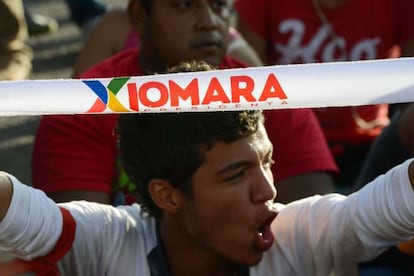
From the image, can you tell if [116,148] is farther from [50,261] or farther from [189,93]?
[189,93]

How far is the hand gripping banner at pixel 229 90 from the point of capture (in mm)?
2076

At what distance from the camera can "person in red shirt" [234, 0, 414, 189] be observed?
3.88 meters

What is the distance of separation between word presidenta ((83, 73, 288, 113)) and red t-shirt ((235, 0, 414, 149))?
180 cm

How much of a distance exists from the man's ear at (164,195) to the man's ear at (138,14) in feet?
3.55

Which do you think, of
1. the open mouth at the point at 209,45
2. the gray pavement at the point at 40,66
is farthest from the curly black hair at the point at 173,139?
the gray pavement at the point at 40,66

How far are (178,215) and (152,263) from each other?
0.12 m

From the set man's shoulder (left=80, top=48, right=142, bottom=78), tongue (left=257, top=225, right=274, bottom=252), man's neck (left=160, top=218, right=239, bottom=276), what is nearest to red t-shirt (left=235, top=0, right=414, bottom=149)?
man's shoulder (left=80, top=48, right=142, bottom=78)

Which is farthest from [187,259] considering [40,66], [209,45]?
[40,66]

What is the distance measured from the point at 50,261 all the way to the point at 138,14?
4.45ft

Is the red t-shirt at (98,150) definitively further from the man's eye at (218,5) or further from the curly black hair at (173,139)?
the curly black hair at (173,139)

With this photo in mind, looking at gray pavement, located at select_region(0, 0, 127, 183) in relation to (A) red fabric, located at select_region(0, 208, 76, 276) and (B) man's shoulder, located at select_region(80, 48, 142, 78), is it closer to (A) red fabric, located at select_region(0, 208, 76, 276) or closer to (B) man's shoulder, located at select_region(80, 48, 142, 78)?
(B) man's shoulder, located at select_region(80, 48, 142, 78)

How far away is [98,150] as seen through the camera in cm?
319

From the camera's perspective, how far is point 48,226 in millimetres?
2316

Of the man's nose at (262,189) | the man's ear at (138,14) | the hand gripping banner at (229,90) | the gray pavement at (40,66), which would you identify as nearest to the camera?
the hand gripping banner at (229,90)
